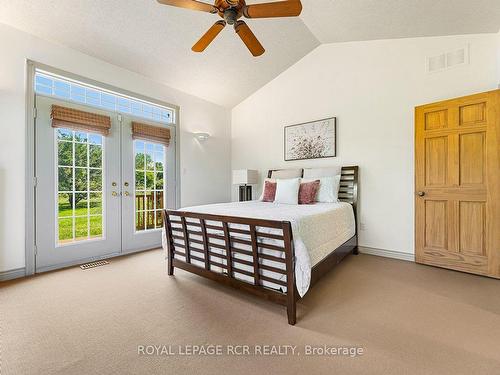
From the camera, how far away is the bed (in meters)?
1.85

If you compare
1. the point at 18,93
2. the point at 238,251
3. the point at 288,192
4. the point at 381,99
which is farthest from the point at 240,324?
the point at 381,99

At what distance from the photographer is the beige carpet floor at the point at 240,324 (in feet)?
4.69

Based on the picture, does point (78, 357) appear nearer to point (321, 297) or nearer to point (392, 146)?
point (321, 297)

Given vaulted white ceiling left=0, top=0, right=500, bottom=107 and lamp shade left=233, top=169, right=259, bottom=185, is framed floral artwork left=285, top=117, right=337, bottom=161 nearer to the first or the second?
lamp shade left=233, top=169, right=259, bottom=185

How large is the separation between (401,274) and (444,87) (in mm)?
2462

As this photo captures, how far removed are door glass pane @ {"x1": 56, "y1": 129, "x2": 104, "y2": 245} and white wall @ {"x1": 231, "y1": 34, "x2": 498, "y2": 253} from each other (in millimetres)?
3233

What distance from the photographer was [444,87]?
3.15 m

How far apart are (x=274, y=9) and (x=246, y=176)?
296 cm

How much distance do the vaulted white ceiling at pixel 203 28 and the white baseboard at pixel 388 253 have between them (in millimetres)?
2917

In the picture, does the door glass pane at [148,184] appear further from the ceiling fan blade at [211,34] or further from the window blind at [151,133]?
the ceiling fan blade at [211,34]

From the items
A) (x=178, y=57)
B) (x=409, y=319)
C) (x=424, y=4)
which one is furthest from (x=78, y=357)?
(x=424, y=4)

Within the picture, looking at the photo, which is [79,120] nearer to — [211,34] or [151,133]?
[151,133]

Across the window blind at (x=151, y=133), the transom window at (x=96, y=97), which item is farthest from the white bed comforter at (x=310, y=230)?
the transom window at (x=96, y=97)

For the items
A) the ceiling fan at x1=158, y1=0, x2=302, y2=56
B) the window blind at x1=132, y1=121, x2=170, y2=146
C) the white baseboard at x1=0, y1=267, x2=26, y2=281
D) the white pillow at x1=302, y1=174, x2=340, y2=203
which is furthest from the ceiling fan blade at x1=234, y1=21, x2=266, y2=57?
the white baseboard at x1=0, y1=267, x2=26, y2=281
